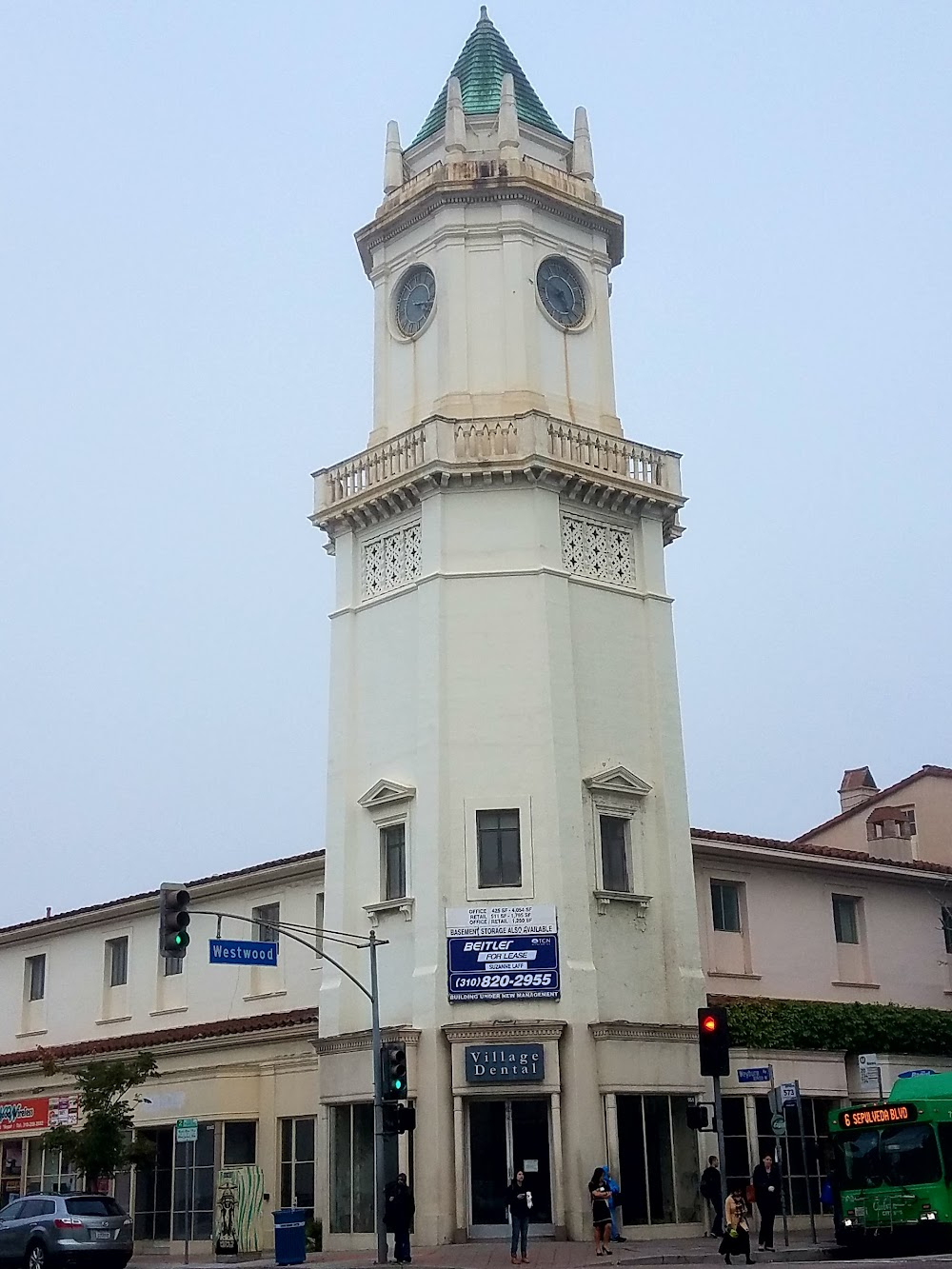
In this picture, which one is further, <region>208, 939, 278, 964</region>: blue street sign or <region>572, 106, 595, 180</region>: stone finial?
<region>572, 106, 595, 180</region>: stone finial

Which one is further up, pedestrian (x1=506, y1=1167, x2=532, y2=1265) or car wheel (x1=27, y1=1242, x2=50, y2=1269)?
pedestrian (x1=506, y1=1167, x2=532, y2=1265)

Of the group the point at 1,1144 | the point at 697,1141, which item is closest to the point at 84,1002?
the point at 1,1144

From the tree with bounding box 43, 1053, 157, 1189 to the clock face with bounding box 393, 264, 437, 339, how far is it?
61.9 feet

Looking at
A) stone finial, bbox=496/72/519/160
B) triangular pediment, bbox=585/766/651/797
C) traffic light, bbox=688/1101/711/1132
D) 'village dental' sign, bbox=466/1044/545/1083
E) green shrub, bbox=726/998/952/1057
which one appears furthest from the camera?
stone finial, bbox=496/72/519/160

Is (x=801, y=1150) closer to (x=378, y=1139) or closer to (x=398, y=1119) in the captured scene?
(x=378, y=1139)

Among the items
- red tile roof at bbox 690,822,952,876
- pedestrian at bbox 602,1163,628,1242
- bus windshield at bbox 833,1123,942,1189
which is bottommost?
pedestrian at bbox 602,1163,628,1242

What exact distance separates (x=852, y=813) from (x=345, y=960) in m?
22.7

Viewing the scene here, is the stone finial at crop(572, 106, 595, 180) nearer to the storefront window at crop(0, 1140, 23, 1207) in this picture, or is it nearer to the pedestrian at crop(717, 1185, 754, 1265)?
the pedestrian at crop(717, 1185, 754, 1265)

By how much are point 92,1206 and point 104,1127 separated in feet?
17.7

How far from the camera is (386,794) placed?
1375 inches

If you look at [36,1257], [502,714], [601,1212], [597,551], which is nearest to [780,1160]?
[601,1212]

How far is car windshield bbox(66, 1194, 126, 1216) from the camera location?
103 ft

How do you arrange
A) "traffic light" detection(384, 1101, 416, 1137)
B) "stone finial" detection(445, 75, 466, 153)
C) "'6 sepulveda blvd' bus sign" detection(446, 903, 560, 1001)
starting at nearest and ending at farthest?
"traffic light" detection(384, 1101, 416, 1137), "'6 sepulveda blvd' bus sign" detection(446, 903, 560, 1001), "stone finial" detection(445, 75, 466, 153)

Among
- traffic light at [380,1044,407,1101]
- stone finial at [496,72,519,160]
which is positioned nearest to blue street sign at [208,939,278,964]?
traffic light at [380,1044,407,1101]
